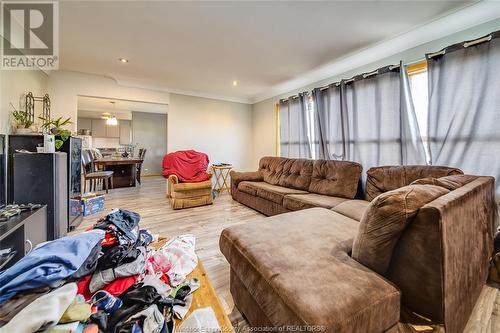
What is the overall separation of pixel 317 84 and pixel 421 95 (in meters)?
1.59

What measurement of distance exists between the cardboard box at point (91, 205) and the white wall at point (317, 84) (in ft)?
11.1

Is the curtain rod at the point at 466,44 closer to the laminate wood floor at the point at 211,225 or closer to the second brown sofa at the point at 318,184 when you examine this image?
the second brown sofa at the point at 318,184

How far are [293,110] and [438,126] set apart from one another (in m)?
2.28

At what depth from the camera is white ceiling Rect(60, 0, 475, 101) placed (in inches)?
73.7

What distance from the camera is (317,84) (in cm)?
355

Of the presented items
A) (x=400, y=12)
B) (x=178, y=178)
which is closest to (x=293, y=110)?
(x=400, y=12)

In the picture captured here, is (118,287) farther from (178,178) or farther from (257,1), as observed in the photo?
(178,178)

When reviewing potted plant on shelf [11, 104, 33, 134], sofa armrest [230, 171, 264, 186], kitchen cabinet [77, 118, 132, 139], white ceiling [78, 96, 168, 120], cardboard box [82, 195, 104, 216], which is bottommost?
cardboard box [82, 195, 104, 216]

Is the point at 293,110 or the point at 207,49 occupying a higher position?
the point at 207,49

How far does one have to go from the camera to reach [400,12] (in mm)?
1920

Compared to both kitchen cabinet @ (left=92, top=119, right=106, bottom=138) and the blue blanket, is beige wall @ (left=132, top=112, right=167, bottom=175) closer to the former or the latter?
kitchen cabinet @ (left=92, top=119, right=106, bottom=138)

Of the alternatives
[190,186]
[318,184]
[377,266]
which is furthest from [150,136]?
[377,266]

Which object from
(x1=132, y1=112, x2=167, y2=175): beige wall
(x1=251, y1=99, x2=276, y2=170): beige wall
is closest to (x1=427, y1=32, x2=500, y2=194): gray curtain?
(x1=251, y1=99, x2=276, y2=170): beige wall

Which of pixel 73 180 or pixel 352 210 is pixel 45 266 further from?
pixel 73 180
